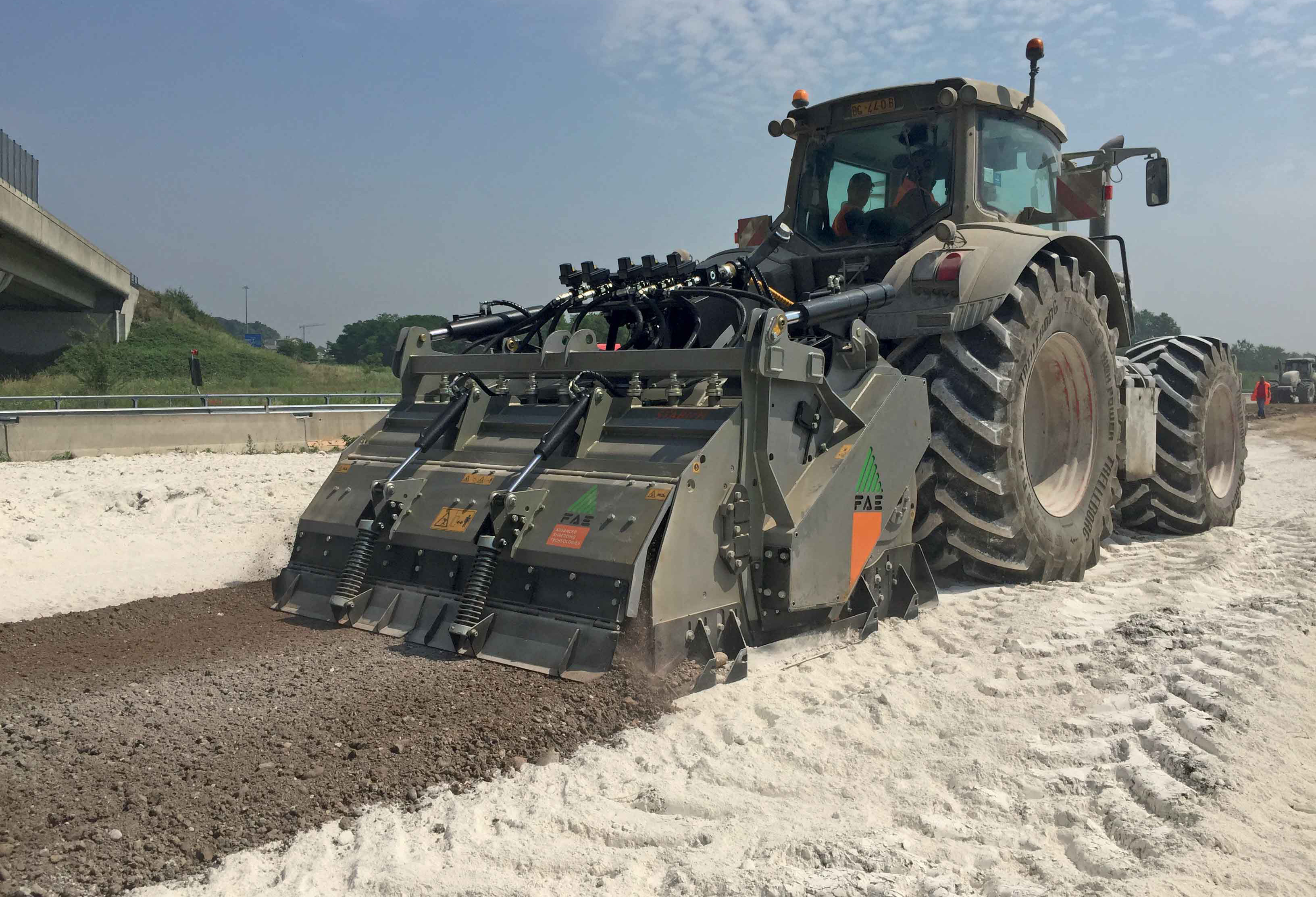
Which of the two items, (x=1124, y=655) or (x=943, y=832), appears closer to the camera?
(x=943, y=832)

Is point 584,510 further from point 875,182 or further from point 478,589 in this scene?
point 875,182

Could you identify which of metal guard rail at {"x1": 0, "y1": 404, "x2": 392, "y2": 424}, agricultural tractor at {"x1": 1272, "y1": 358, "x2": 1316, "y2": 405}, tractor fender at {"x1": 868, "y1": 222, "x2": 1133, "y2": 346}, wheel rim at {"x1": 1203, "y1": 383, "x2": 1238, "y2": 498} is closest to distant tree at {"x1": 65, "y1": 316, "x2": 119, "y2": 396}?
metal guard rail at {"x1": 0, "y1": 404, "x2": 392, "y2": 424}

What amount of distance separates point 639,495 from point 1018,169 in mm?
3993

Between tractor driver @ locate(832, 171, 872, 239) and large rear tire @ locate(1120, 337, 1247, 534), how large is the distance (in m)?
2.91

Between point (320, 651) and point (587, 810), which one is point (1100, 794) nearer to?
point (587, 810)

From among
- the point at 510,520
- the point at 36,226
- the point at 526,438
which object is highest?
the point at 36,226

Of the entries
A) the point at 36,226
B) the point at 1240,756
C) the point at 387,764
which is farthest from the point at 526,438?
the point at 36,226

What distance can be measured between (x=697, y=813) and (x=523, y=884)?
1.93 ft

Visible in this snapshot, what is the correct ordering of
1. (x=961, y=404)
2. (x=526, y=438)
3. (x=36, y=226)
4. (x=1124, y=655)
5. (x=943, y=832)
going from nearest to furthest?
(x=943, y=832) → (x=1124, y=655) → (x=526, y=438) → (x=961, y=404) → (x=36, y=226)

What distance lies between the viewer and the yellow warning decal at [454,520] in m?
4.40

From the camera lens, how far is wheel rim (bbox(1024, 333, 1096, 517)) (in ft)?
20.2

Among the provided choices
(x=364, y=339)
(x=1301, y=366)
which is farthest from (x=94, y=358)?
(x=364, y=339)

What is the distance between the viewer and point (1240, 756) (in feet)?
10.1

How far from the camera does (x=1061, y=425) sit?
20.8 ft
